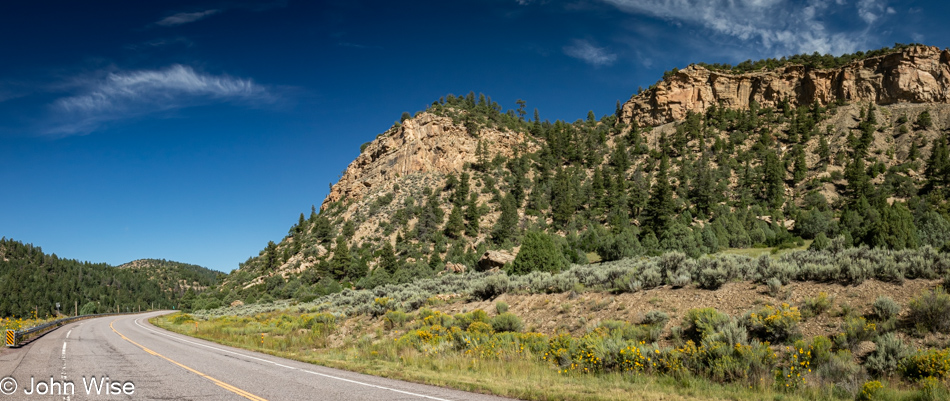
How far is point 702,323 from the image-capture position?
32.9 feet

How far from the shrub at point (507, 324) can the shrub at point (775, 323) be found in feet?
22.8

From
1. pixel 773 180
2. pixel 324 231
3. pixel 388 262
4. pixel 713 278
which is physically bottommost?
pixel 713 278

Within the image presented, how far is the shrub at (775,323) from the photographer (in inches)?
359

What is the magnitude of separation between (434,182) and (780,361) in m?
74.0

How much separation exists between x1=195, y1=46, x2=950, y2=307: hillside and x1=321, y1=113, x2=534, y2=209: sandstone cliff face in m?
0.32

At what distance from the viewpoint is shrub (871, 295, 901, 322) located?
8.82 m

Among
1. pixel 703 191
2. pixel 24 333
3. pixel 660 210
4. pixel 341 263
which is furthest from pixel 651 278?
pixel 703 191

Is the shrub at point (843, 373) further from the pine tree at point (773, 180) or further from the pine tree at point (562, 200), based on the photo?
the pine tree at point (773, 180)

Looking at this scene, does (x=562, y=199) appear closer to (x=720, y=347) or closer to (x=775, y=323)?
(x=775, y=323)

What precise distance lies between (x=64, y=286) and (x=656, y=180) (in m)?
175

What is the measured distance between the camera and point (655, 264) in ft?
53.6

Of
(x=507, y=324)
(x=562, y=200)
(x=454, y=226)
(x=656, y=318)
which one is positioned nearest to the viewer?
(x=656, y=318)

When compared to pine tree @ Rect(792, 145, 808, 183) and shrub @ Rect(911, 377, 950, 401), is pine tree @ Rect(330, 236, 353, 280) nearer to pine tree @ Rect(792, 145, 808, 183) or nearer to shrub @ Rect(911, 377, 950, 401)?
shrub @ Rect(911, 377, 950, 401)

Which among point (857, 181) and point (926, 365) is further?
point (857, 181)
